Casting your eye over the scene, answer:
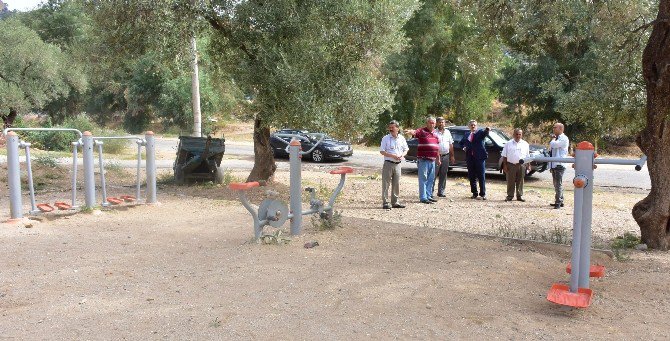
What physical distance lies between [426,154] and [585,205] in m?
5.93

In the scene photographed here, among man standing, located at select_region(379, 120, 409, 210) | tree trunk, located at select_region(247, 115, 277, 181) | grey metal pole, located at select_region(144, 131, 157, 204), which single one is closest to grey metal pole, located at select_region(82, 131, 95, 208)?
grey metal pole, located at select_region(144, 131, 157, 204)

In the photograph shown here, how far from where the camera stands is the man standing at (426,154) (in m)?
10.8

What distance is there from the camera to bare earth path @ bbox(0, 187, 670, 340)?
437 centimetres

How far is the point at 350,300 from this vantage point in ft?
16.3

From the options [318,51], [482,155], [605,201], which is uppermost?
[318,51]

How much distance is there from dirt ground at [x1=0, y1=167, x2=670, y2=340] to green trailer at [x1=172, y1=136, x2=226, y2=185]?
12.4 ft

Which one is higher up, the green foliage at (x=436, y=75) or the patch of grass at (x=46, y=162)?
the green foliage at (x=436, y=75)

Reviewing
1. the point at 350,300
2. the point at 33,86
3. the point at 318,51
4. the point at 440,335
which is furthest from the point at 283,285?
the point at 33,86

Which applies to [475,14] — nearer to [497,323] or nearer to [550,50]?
[497,323]

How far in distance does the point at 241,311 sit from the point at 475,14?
23.4 feet

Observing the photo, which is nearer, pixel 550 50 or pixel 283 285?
pixel 283 285

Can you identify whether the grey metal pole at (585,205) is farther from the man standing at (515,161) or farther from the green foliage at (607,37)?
the man standing at (515,161)

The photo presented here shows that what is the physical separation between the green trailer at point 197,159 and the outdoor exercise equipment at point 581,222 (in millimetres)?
8575

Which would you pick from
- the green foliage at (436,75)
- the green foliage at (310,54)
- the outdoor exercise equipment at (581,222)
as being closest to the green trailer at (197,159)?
the green foliage at (310,54)
